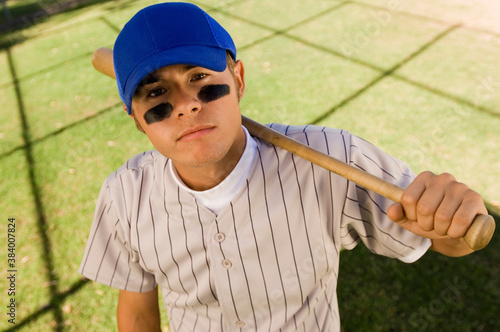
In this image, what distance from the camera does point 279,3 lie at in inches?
263

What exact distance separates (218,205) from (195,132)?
276 millimetres

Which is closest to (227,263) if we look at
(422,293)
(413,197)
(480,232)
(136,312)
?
(136,312)

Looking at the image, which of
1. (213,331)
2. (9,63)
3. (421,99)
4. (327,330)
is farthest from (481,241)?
(9,63)

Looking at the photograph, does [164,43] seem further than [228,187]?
No

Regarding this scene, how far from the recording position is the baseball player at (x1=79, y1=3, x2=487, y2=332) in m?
1.21

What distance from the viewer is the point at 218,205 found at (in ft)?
4.50

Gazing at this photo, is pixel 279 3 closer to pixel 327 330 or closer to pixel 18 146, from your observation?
pixel 18 146

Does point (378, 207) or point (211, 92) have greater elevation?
point (211, 92)

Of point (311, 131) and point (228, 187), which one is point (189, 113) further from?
point (311, 131)

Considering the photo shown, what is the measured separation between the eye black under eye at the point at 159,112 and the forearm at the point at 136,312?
29.4 inches

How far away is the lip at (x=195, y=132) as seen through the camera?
1204 millimetres

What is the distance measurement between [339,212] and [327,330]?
0.49m

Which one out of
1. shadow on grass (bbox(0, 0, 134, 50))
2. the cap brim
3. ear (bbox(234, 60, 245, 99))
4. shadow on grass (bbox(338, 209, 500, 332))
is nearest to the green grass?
shadow on grass (bbox(338, 209, 500, 332))

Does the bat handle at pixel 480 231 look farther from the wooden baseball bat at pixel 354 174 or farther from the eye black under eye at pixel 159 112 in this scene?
the eye black under eye at pixel 159 112
